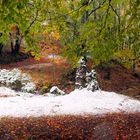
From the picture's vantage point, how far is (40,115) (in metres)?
19.8

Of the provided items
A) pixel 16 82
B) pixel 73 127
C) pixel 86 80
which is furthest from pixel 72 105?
pixel 16 82

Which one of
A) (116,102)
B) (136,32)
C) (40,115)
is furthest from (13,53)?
(136,32)

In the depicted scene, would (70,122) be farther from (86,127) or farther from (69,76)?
(69,76)

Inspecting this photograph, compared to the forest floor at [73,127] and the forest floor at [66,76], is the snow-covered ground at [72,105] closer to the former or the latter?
the forest floor at [73,127]

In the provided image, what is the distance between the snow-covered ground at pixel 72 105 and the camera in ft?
67.1

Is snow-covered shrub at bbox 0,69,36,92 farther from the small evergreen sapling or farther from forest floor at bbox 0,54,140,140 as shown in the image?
forest floor at bbox 0,54,140,140

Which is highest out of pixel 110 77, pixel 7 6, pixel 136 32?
pixel 7 6

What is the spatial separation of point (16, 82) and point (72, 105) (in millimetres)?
9476

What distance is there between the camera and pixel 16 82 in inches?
1198

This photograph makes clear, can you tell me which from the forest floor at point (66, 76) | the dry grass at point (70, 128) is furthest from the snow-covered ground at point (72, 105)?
the forest floor at point (66, 76)

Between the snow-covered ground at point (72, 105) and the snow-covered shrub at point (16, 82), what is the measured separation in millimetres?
5806

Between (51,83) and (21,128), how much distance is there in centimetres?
1554

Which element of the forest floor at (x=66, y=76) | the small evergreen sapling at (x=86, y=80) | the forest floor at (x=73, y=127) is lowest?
the forest floor at (x=66, y=76)

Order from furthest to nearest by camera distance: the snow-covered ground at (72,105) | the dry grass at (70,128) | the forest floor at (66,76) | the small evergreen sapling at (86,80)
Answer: the forest floor at (66,76)
the small evergreen sapling at (86,80)
the snow-covered ground at (72,105)
the dry grass at (70,128)
